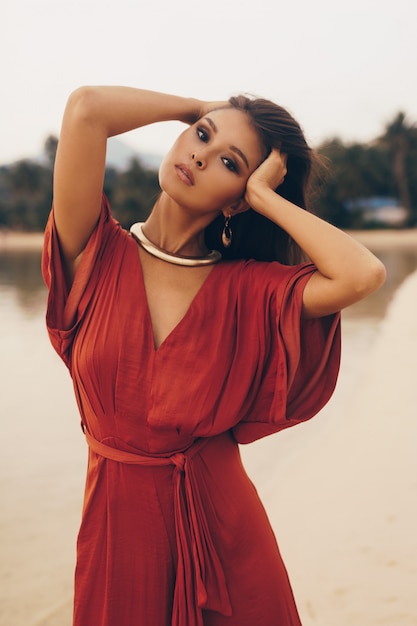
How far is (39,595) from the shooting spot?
11.0 ft

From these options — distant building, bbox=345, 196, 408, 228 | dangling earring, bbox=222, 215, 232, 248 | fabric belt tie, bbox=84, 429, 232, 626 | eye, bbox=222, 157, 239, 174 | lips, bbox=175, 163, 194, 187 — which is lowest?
distant building, bbox=345, 196, 408, 228

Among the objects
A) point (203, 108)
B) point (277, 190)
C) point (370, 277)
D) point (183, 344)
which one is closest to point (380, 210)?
point (277, 190)

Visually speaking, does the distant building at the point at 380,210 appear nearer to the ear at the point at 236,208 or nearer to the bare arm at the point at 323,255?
the ear at the point at 236,208

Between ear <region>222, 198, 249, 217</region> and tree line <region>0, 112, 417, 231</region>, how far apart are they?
36121 millimetres

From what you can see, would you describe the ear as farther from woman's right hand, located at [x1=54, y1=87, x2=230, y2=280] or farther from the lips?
woman's right hand, located at [x1=54, y1=87, x2=230, y2=280]

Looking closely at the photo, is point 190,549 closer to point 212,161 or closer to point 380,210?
point 212,161

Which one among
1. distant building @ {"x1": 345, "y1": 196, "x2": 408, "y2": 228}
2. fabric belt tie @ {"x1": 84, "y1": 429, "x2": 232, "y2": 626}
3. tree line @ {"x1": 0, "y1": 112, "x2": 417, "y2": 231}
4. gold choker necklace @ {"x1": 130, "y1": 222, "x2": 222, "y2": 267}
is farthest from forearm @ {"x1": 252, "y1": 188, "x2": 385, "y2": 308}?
distant building @ {"x1": 345, "y1": 196, "x2": 408, "y2": 228}

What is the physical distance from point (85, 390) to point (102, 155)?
0.58 meters

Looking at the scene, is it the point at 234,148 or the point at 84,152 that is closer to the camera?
the point at 84,152

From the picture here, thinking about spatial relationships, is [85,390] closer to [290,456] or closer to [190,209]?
[190,209]

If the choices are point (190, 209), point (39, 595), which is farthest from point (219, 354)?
point (39, 595)

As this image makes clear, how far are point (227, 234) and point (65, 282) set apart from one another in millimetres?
508

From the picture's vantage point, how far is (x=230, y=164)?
1579mm

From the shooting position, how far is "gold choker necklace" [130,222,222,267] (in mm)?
1607
